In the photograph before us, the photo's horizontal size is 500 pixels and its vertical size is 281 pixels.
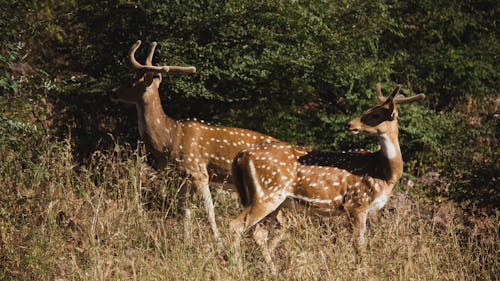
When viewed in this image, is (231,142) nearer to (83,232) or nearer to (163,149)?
(163,149)

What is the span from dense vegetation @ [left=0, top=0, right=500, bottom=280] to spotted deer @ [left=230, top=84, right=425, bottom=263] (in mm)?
305

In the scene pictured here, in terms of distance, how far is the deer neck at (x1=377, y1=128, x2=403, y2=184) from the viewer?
787cm

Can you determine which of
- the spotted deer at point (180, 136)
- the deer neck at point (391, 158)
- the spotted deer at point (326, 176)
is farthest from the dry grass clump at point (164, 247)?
the spotted deer at point (180, 136)

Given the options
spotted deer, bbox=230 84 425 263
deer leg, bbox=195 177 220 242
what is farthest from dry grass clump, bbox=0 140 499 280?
deer leg, bbox=195 177 220 242

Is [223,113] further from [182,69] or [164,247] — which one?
[164,247]

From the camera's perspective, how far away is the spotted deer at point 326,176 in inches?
306

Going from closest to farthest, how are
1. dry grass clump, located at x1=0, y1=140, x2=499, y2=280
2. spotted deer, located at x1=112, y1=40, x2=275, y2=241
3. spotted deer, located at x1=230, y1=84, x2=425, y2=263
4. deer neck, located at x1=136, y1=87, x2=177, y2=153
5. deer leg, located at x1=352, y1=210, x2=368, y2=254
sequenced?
dry grass clump, located at x1=0, y1=140, x2=499, y2=280 < deer leg, located at x1=352, y1=210, x2=368, y2=254 < spotted deer, located at x1=230, y1=84, x2=425, y2=263 < spotted deer, located at x1=112, y1=40, x2=275, y2=241 < deer neck, located at x1=136, y1=87, x2=177, y2=153

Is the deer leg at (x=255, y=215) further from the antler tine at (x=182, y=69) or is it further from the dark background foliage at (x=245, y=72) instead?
the antler tine at (x=182, y=69)

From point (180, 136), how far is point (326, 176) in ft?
7.36

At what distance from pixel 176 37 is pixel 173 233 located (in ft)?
11.5

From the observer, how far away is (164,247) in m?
6.77

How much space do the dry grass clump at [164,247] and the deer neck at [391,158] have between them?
22.5 inches

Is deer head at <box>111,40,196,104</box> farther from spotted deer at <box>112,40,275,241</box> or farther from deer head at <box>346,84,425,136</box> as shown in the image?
deer head at <box>346,84,425,136</box>

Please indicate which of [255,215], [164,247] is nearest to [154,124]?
[255,215]
